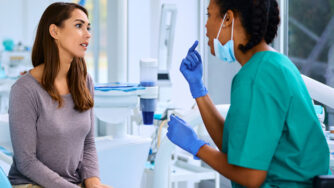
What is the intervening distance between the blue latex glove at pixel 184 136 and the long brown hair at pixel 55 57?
20.5 inches

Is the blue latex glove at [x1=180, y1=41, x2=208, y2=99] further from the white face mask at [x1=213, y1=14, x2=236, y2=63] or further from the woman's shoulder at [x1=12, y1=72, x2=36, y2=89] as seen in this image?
the woman's shoulder at [x1=12, y1=72, x2=36, y2=89]

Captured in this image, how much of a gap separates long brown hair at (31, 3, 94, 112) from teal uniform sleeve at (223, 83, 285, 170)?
2.72ft

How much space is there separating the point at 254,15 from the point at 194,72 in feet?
1.39

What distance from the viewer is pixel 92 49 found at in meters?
6.38

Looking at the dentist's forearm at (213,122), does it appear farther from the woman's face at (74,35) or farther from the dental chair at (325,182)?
the woman's face at (74,35)

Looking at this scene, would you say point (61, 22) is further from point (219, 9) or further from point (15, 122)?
point (219, 9)

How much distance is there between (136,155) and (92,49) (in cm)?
427

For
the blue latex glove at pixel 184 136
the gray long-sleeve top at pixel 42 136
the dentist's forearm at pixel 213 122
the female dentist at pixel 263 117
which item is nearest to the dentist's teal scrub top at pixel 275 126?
the female dentist at pixel 263 117

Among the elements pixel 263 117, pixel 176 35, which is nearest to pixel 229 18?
pixel 263 117

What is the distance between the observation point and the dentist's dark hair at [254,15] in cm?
110

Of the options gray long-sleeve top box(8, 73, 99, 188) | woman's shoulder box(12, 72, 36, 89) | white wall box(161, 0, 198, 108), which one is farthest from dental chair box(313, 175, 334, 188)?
white wall box(161, 0, 198, 108)

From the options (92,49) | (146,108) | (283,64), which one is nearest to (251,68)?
(283,64)

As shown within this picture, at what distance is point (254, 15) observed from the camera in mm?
1100

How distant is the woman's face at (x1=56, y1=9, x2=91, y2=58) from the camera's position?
1719mm
